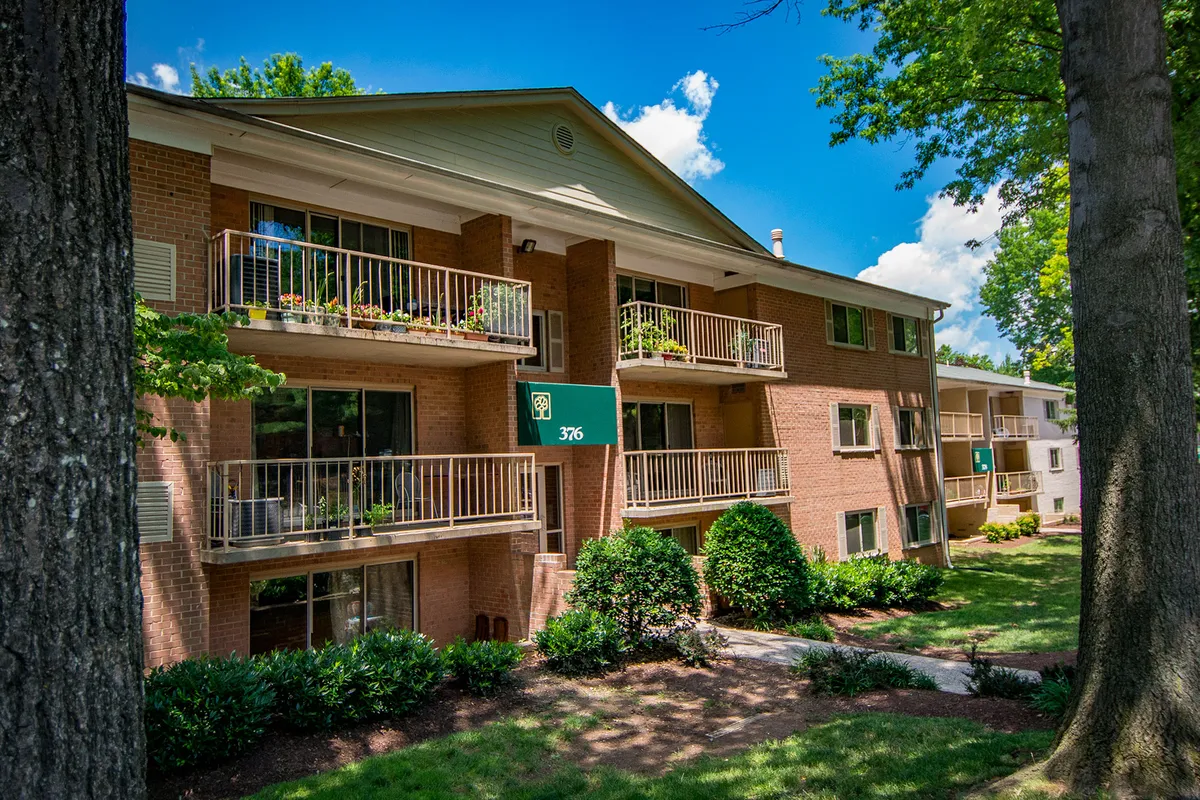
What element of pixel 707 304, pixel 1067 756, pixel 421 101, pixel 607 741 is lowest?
pixel 607 741

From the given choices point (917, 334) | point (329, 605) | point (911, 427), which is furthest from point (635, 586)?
point (917, 334)

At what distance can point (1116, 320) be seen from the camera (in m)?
5.88

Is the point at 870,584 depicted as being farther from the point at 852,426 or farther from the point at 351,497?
the point at 351,497

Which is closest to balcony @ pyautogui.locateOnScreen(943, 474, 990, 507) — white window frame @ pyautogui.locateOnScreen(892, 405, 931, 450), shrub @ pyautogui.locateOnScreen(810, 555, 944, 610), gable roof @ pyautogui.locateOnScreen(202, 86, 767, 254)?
white window frame @ pyautogui.locateOnScreen(892, 405, 931, 450)

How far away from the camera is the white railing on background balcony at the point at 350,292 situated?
397 inches

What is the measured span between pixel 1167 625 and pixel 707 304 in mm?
14133

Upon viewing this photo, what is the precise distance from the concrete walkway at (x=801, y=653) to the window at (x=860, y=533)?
25.1 feet

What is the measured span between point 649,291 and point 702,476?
4.30m

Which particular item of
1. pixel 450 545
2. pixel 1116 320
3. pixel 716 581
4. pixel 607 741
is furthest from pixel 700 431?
pixel 1116 320

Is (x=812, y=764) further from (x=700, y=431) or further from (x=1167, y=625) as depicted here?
(x=700, y=431)

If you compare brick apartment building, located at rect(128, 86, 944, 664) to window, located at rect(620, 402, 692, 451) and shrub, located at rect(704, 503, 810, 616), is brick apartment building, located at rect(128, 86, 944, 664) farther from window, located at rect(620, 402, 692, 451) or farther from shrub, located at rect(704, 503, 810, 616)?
shrub, located at rect(704, 503, 810, 616)

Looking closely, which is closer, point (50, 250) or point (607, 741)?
point (50, 250)

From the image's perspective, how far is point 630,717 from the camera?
8.91 metres

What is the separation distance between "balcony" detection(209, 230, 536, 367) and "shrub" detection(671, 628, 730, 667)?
509cm
